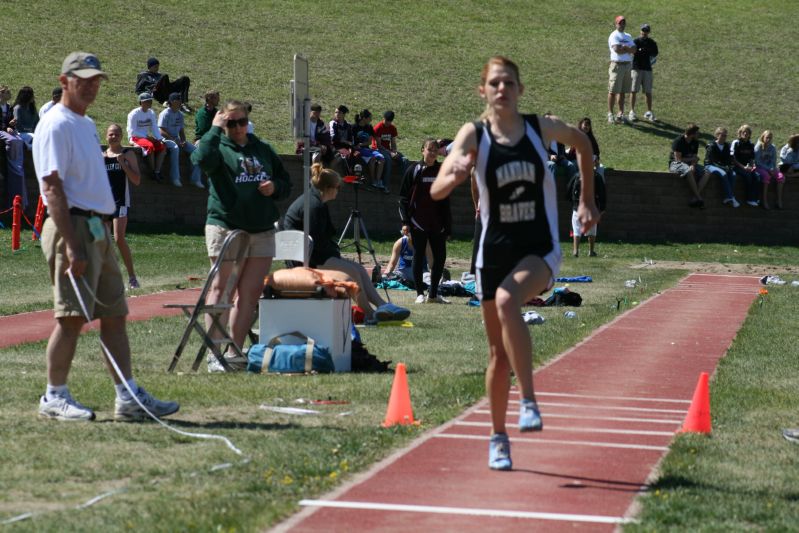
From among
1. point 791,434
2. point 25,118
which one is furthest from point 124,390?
point 25,118

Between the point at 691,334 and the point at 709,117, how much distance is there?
2590 centimetres

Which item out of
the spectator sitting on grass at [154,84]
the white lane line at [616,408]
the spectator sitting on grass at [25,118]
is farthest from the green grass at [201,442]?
the spectator sitting on grass at [154,84]

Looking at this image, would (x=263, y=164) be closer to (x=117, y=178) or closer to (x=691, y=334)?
(x=691, y=334)

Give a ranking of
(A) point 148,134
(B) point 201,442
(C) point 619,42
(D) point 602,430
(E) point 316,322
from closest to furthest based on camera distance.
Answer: (B) point 201,442 < (D) point 602,430 < (E) point 316,322 < (A) point 148,134 < (C) point 619,42

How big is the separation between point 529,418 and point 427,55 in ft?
125

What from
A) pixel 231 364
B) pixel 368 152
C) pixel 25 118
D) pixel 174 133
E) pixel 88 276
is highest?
pixel 25 118

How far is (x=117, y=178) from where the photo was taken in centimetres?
1831

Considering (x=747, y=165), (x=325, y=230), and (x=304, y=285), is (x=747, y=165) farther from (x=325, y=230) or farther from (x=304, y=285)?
(x=304, y=285)

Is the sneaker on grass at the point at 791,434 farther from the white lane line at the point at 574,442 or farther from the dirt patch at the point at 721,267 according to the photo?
the dirt patch at the point at 721,267

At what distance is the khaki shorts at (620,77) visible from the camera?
3659cm

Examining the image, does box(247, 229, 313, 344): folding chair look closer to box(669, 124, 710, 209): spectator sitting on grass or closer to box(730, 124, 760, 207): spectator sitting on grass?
box(669, 124, 710, 209): spectator sitting on grass

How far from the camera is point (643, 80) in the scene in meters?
37.7

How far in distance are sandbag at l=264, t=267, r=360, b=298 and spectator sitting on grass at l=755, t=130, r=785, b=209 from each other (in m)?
21.2

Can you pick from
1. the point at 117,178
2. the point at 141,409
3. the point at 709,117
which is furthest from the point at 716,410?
the point at 709,117
